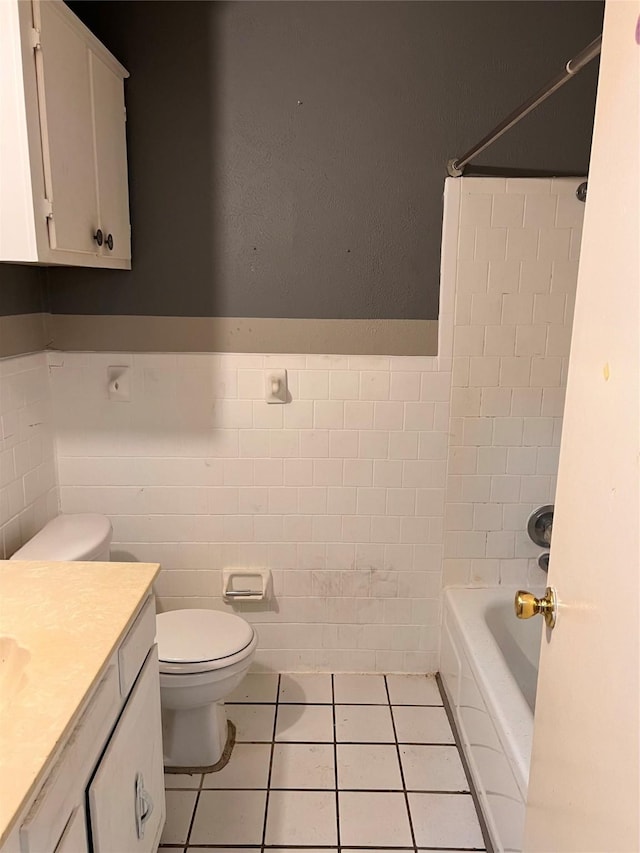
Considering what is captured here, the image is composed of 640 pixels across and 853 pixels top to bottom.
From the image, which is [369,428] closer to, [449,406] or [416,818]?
[449,406]

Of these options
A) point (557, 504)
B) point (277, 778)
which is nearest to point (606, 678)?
point (557, 504)

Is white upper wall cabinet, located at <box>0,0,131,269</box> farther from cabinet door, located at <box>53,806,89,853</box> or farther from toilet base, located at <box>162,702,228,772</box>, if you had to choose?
toilet base, located at <box>162,702,228,772</box>

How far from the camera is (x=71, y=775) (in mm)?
1132

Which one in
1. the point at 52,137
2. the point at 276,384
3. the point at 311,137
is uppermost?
the point at 311,137

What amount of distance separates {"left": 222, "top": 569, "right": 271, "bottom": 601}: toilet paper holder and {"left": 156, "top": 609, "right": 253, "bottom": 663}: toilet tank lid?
0.25 meters

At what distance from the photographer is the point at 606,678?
909 millimetres

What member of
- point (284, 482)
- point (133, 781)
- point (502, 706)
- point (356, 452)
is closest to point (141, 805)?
point (133, 781)

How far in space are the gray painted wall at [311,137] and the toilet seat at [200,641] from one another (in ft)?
3.44

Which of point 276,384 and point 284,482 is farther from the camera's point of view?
point 284,482

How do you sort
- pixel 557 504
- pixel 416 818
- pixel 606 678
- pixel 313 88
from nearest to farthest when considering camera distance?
pixel 606 678, pixel 557 504, pixel 416 818, pixel 313 88

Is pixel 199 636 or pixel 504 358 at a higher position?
pixel 504 358

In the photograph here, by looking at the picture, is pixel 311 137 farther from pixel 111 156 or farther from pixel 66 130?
pixel 66 130

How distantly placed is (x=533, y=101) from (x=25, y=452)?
1.82 metres

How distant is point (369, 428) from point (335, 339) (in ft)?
1.13
